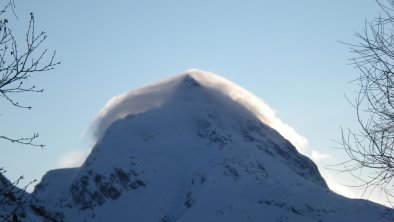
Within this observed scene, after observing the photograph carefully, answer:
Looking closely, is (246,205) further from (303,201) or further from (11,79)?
(11,79)

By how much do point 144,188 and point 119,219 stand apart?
1823 centimetres

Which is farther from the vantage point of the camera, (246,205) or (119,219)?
(119,219)

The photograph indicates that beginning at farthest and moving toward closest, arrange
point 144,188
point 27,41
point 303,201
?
point 144,188
point 303,201
point 27,41

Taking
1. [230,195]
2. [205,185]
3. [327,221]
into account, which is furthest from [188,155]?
[327,221]

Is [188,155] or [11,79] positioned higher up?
[188,155]

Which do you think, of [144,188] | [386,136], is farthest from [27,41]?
[144,188]

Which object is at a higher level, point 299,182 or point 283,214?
point 299,182

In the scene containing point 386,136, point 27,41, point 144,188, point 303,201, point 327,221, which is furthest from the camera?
point 144,188

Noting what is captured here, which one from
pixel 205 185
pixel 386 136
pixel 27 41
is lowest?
pixel 386 136

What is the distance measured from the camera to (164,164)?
191 meters

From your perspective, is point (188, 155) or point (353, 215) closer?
point (353, 215)

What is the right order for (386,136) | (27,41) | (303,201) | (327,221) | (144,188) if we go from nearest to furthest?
(27,41) < (386,136) < (327,221) < (303,201) < (144,188)

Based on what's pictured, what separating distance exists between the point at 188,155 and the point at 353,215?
6179 centimetres

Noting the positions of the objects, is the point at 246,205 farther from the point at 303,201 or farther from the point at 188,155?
the point at 188,155
